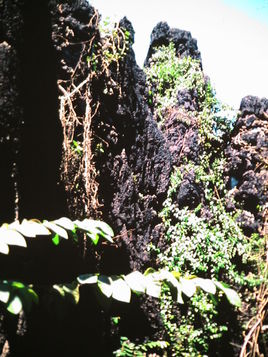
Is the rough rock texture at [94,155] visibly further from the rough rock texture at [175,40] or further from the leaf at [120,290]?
the rough rock texture at [175,40]

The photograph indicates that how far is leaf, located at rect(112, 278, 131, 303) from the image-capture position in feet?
5.04

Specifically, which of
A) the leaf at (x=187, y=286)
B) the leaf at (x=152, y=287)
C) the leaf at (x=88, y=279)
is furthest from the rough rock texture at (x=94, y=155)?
the leaf at (x=187, y=286)

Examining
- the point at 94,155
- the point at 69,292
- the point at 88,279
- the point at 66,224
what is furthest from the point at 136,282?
the point at 94,155

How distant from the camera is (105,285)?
159cm

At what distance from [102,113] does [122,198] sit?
4.63 feet

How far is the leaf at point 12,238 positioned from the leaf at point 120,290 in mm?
584

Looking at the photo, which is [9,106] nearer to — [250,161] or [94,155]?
[94,155]

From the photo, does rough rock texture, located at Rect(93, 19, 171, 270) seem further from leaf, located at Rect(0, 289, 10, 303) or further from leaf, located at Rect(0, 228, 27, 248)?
leaf, located at Rect(0, 289, 10, 303)

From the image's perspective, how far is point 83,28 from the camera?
4039 mm

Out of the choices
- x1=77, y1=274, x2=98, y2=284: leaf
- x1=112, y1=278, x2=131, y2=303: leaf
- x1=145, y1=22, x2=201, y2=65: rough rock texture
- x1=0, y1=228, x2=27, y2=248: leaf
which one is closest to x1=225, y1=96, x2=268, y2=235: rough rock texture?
x1=145, y1=22, x2=201, y2=65: rough rock texture

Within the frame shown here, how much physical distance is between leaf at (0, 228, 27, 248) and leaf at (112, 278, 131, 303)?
0.58 metres

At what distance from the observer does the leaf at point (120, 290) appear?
1.53 meters

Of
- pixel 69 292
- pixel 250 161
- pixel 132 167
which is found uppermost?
pixel 250 161

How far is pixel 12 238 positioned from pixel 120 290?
686 mm
